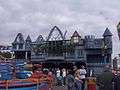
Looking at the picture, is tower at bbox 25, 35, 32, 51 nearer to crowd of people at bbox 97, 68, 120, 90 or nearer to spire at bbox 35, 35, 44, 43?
spire at bbox 35, 35, 44, 43

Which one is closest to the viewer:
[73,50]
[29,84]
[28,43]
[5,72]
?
[29,84]

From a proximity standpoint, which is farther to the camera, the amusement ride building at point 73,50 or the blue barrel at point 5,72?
the amusement ride building at point 73,50

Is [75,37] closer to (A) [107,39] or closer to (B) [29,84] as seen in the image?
(A) [107,39]

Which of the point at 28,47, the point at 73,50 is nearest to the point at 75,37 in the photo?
the point at 73,50

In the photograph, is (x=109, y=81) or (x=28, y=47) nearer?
(x=109, y=81)

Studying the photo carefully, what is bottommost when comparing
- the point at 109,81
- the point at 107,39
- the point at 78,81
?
the point at 78,81

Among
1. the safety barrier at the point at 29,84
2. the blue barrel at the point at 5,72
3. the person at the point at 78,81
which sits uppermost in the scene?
the blue barrel at the point at 5,72

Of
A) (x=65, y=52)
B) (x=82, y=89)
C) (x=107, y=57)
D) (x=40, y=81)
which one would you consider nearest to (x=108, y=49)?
(x=107, y=57)

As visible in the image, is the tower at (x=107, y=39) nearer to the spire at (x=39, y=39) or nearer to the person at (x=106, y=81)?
the spire at (x=39, y=39)

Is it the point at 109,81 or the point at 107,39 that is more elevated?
the point at 107,39

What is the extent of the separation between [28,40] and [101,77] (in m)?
67.9

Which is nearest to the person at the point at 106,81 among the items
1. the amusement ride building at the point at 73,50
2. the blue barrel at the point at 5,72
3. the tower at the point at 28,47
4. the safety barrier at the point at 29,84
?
the safety barrier at the point at 29,84

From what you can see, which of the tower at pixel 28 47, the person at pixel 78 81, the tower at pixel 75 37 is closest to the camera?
the person at pixel 78 81

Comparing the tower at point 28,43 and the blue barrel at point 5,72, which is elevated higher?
the tower at point 28,43
